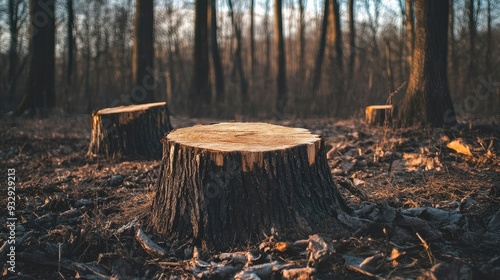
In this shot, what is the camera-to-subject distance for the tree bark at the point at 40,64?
33.4 feet

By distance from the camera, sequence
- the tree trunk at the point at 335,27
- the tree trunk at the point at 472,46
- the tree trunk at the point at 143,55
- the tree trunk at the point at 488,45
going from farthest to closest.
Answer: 1. the tree trunk at the point at 488,45
2. the tree trunk at the point at 472,46
3. the tree trunk at the point at 335,27
4. the tree trunk at the point at 143,55

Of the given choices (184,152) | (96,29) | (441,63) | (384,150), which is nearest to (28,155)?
(184,152)

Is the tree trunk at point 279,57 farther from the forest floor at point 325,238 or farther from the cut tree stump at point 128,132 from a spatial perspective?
the forest floor at point 325,238

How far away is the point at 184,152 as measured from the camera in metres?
2.81

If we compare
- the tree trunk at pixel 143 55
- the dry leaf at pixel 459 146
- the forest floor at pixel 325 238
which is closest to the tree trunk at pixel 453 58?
the dry leaf at pixel 459 146

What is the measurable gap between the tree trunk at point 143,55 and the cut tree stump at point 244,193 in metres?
6.63

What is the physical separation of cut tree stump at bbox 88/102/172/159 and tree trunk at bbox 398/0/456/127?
→ 13.1 feet

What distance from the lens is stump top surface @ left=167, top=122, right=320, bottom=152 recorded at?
2.78m

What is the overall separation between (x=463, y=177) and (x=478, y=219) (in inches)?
53.1

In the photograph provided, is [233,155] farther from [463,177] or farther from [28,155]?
[28,155]

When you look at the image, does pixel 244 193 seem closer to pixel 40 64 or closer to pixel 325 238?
pixel 325 238

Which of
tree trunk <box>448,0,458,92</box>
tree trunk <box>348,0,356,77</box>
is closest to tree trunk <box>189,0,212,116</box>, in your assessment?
tree trunk <box>348,0,356,77</box>

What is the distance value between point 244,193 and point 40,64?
960 centimetres

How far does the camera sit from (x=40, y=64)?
10.4 metres
